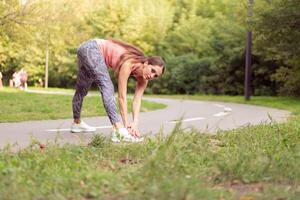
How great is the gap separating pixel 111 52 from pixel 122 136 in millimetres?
1441

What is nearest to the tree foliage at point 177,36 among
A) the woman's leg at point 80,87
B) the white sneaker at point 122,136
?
the woman's leg at point 80,87

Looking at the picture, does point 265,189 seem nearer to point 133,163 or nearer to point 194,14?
point 133,163

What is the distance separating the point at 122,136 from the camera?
7184mm

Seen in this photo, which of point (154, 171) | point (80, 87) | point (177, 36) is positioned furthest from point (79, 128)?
point (177, 36)

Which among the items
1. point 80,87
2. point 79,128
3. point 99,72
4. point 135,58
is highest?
point 135,58

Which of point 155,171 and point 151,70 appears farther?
point 151,70

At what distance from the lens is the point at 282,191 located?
14.4ft

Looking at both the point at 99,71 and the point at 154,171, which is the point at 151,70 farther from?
the point at 154,171

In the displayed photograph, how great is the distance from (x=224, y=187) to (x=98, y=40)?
4077mm

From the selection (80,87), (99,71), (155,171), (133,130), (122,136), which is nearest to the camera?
(155,171)

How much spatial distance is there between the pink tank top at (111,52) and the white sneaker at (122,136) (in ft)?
3.14

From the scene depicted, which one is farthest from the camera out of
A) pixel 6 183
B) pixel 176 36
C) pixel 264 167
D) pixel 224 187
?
pixel 176 36

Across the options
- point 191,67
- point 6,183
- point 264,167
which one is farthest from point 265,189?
point 191,67

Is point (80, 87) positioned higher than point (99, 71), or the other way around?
point (99, 71)
